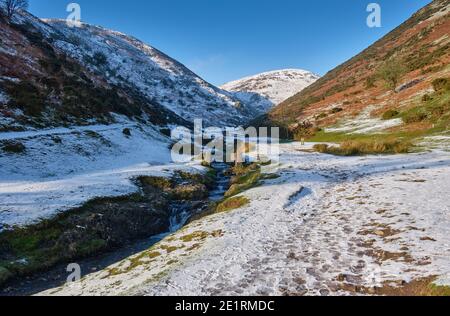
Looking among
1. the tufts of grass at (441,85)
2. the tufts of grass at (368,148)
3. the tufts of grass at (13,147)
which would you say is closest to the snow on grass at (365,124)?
the tufts of grass at (441,85)

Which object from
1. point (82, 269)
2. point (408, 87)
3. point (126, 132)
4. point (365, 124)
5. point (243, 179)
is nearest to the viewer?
point (82, 269)

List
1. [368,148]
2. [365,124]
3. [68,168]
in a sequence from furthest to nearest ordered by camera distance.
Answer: [365,124] → [368,148] → [68,168]

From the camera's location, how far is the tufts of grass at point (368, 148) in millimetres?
34834

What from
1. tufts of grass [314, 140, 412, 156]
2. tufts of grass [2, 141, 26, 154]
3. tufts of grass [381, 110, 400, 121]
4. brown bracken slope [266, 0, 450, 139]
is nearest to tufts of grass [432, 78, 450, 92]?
brown bracken slope [266, 0, 450, 139]

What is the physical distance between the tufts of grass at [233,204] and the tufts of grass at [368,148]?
64.1 ft

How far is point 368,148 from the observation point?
38.1m

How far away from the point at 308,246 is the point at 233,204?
9.77 m

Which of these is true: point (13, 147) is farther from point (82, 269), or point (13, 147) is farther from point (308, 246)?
point (308, 246)

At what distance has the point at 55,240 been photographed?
19031 mm

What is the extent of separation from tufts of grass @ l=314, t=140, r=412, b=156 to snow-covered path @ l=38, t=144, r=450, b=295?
476 inches

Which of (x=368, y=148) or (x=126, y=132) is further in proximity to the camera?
(x=126, y=132)

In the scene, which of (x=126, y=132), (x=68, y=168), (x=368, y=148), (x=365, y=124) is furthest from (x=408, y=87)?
(x=68, y=168)

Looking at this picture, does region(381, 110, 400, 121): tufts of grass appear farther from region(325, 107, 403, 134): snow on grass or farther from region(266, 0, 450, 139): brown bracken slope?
region(325, 107, 403, 134): snow on grass

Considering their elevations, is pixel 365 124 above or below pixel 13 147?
above
